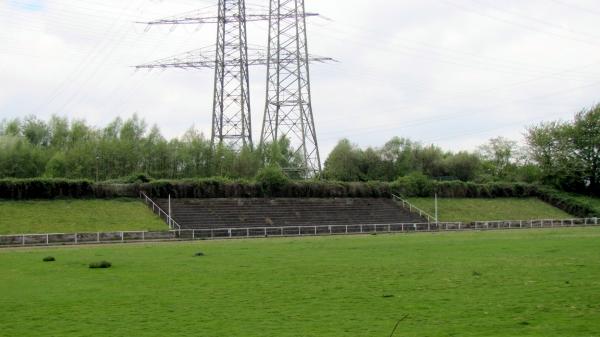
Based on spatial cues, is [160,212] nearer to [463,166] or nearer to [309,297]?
[309,297]

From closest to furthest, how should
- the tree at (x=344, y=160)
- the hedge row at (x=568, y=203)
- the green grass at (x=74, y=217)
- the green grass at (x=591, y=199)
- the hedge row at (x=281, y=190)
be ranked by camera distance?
the green grass at (x=74, y=217), the hedge row at (x=281, y=190), the hedge row at (x=568, y=203), the green grass at (x=591, y=199), the tree at (x=344, y=160)

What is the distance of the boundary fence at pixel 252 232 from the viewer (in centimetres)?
4409

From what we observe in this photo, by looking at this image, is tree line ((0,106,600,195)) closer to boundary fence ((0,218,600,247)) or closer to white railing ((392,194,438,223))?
white railing ((392,194,438,223))

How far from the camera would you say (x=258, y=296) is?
16188 millimetres

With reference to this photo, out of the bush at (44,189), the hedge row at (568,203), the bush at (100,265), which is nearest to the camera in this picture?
the bush at (100,265)

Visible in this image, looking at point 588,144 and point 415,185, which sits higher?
point 588,144

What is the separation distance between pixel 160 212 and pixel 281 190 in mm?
16286

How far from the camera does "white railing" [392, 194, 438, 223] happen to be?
70006mm

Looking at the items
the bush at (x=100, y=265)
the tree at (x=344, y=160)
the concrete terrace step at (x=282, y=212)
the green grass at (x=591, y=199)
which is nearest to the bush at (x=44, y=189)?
the concrete terrace step at (x=282, y=212)

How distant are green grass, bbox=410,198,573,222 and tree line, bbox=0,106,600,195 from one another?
17.1ft

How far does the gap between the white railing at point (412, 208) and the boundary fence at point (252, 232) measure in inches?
249

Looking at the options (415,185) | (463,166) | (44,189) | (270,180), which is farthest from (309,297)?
(463,166)

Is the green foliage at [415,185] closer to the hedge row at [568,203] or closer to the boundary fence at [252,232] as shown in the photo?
the boundary fence at [252,232]

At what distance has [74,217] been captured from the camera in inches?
2126
